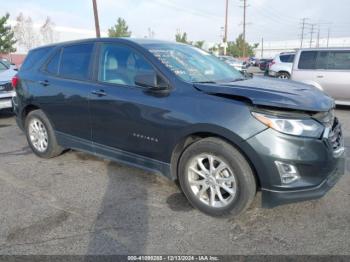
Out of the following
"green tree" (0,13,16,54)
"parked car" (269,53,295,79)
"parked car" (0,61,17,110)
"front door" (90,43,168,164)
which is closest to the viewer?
"front door" (90,43,168,164)

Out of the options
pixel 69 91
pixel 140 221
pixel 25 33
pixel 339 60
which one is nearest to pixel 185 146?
pixel 140 221

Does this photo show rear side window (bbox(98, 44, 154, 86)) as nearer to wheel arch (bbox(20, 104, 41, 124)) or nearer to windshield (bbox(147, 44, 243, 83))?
windshield (bbox(147, 44, 243, 83))

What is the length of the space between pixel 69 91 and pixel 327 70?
7.64 meters

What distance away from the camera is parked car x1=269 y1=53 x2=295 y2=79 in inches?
553

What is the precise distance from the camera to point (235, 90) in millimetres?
3203

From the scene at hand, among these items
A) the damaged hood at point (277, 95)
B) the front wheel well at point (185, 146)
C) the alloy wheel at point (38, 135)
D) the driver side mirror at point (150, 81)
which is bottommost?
the alloy wheel at point (38, 135)

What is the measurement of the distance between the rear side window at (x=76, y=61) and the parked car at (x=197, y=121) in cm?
1

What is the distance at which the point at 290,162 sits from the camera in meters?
2.94

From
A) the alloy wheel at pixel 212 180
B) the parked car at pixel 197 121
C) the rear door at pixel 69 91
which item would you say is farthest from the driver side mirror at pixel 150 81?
the rear door at pixel 69 91

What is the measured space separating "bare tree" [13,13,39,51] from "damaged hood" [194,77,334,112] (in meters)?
53.5

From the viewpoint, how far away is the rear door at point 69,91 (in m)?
4.30

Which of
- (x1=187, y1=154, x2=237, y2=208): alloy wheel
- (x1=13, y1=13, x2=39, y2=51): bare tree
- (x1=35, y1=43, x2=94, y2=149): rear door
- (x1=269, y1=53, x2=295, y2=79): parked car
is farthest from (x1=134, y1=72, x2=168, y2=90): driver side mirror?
(x1=13, y1=13, x2=39, y2=51): bare tree

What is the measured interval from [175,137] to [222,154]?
1.78 feet

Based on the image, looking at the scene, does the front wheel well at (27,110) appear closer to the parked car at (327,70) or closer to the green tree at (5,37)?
the parked car at (327,70)
